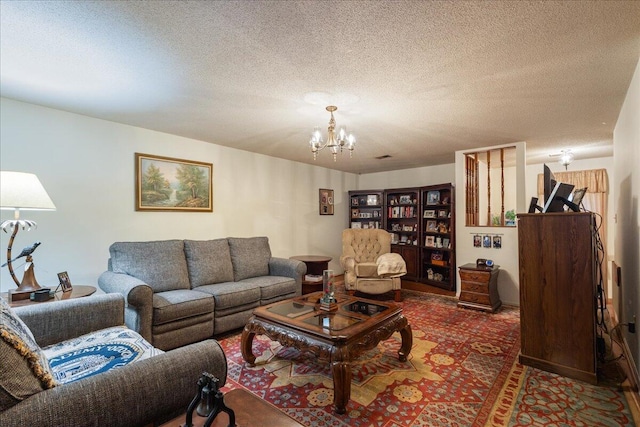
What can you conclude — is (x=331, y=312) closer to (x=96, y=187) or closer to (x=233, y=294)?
(x=233, y=294)

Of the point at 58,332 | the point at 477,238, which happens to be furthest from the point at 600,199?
the point at 58,332

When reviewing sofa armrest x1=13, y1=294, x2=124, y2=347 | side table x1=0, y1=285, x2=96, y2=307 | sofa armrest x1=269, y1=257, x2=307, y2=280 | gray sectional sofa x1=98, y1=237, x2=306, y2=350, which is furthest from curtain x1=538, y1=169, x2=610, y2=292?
side table x1=0, y1=285, x2=96, y2=307

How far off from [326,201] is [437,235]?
2196 millimetres

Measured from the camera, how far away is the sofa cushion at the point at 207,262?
3406 millimetres

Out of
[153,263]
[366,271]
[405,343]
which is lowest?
[405,343]

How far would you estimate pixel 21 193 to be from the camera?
2.09m

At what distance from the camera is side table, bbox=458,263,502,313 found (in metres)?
4.00

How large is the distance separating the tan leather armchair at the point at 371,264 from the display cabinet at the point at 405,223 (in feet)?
2.75

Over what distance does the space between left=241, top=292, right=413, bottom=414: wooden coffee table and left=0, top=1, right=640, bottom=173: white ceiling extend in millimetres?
1829

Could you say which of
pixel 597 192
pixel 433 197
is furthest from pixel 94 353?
pixel 597 192

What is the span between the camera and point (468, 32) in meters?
1.72

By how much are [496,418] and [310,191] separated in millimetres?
4451

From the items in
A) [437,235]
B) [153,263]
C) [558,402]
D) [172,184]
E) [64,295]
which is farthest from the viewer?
[437,235]

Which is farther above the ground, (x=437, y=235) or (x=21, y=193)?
(x=21, y=193)
